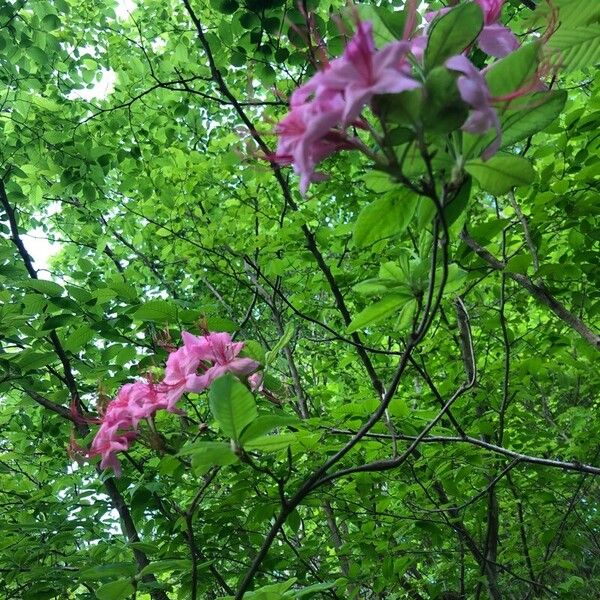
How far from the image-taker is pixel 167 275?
4859 millimetres

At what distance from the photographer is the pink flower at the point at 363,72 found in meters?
0.48

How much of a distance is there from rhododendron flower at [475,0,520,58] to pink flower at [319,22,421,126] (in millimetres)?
180

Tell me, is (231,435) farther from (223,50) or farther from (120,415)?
(223,50)

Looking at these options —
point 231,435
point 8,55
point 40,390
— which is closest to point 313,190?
point 40,390

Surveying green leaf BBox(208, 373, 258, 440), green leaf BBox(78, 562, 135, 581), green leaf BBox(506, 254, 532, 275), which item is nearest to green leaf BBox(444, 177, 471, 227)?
green leaf BBox(208, 373, 258, 440)

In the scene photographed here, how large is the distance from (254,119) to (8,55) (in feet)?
3.83

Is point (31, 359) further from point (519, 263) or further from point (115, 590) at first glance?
point (519, 263)

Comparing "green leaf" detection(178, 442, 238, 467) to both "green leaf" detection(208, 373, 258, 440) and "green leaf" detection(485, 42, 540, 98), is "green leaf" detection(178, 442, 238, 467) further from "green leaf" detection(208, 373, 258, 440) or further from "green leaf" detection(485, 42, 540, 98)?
"green leaf" detection(485, 42, 540, 98)

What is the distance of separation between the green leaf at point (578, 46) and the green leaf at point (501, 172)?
0.20 meters

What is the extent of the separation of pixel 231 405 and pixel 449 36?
1.47ft

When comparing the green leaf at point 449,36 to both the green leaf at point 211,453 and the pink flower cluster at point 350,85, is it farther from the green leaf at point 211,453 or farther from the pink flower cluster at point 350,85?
the green leaf at point 211,453

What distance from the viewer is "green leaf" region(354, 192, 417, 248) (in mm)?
630

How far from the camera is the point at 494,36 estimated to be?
0.64m

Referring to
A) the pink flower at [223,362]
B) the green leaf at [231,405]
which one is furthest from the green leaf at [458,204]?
the pink flower at [223,362]
